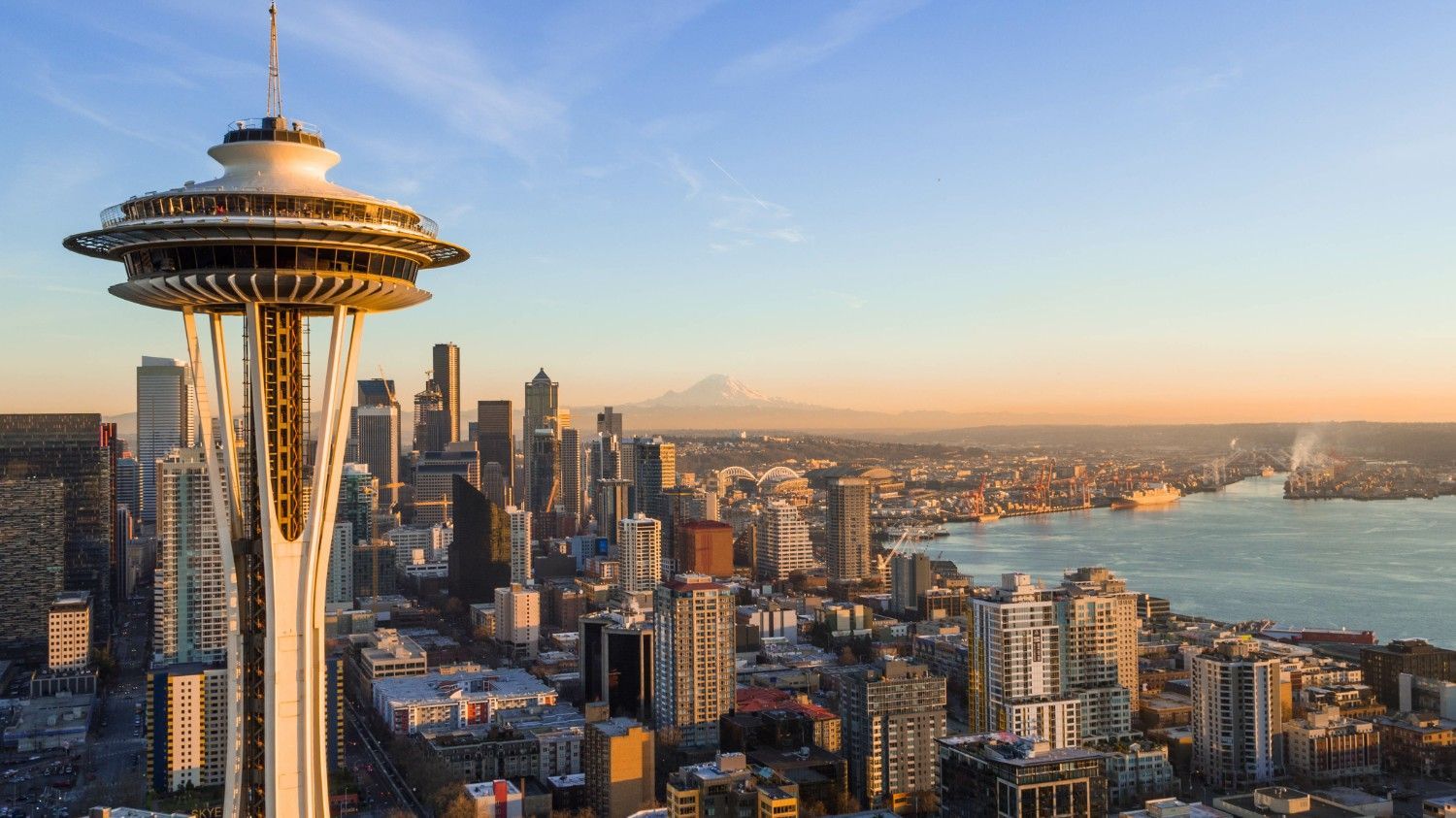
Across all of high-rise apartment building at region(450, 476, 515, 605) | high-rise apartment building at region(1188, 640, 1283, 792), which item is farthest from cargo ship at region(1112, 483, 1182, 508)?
high-rise apartment building at region(1188, 640, 1283, 792)

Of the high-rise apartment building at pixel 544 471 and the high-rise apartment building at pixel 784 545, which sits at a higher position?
the high-rise apartment building at pixel 544 471

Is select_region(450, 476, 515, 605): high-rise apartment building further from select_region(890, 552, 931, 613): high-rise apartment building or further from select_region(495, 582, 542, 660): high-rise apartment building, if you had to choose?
select_region(890, 552, 931, 613): high-rise apartment building

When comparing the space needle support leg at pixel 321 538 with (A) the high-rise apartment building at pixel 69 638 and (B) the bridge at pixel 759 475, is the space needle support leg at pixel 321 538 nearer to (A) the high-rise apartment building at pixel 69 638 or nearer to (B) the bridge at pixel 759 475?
(A) the high-rise apartment building at pixel 69 638

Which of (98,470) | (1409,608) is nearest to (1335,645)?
(1409,608)

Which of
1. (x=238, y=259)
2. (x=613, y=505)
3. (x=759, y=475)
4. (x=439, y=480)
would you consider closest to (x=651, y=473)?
(x=613, y=505)

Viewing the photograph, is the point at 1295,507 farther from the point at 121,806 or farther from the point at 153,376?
the point at 121,806

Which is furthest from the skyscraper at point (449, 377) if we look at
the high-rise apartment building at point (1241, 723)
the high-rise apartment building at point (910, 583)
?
the high-rise apartment building at point (1241, 723)

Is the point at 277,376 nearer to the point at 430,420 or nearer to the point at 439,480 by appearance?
the point at 439,480
